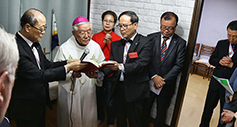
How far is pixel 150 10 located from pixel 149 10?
17mm

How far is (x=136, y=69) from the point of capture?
6.75 ft

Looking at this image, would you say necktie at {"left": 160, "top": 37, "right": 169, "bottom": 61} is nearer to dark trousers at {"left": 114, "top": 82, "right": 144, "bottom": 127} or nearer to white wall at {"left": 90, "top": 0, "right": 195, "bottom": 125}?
white wall at {"left": 90, "top": 0, "right": 195, "bottom": 125}

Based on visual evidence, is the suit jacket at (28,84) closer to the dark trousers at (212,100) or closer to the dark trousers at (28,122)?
the dark trousers at (28,122)

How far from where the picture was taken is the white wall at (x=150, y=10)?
95.3 inches

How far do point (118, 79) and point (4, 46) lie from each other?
1659 mm

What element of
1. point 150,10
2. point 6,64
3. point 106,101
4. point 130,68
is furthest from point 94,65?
point 150,10

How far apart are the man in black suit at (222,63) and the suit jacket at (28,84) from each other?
76.7 inches

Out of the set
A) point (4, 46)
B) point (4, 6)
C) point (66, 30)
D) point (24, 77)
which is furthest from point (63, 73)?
point (66, 30)

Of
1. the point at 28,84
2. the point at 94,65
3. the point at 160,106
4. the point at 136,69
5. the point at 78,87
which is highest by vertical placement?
the point at 94,65

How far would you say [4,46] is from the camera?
61 centimetres

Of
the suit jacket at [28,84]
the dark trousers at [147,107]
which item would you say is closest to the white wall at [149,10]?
the dark trousers at [147,107]

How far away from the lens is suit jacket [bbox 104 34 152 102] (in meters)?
2.12

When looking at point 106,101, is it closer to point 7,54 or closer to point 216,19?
point 7,54

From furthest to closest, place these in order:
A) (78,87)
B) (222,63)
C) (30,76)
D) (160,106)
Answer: (160,106), (222,63), (78,87), (30,76)
